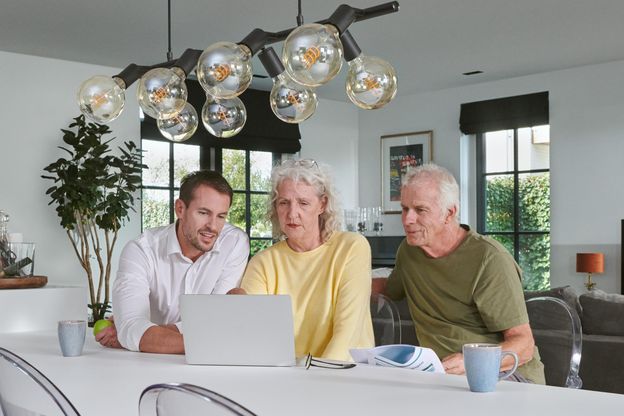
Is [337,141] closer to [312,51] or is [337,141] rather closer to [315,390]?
[312,51]

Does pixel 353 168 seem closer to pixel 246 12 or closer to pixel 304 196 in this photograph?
pixel 246 12

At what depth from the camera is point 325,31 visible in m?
2.47

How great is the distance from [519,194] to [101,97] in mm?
6316

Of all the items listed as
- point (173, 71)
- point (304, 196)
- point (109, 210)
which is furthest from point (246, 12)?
point (304, 196)

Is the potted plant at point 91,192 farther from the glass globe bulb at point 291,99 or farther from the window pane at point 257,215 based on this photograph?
the glass globe bulb at point 291,99

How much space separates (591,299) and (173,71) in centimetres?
247

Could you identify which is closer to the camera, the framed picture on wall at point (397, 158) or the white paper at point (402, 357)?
the white paper at point (402, 357)

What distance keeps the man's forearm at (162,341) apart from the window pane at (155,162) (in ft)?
18.9

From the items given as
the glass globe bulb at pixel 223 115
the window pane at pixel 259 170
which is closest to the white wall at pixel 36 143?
the window pane at pixel 259 170

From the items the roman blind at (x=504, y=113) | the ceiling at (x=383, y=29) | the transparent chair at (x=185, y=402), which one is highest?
the ceiling at (x=383, y=29)

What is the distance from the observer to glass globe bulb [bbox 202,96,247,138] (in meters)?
3.29

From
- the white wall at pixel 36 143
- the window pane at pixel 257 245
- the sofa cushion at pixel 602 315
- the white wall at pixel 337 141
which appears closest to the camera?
the sofa cushion at pixel 602 315

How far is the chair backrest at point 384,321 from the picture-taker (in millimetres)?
2697

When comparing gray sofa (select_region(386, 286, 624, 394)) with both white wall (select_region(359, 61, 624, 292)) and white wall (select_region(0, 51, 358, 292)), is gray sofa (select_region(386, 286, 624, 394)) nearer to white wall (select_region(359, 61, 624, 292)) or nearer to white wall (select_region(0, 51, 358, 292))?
white wall (select_region(359, 61, 624, 292))
